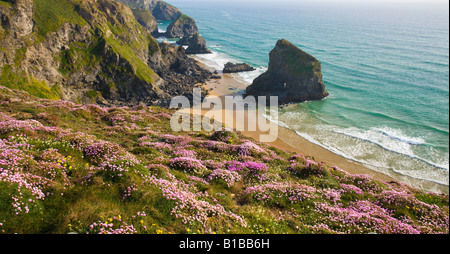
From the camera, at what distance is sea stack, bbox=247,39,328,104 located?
269 feet

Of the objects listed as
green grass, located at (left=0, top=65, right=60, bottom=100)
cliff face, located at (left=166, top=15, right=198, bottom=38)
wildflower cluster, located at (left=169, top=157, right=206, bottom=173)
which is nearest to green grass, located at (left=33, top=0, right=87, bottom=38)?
green grass, located at (left=0, top=65, right=60, bottom=100)

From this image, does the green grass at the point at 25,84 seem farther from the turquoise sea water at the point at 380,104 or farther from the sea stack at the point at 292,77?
the sea stack at the point at 292,77

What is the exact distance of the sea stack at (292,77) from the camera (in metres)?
82.1

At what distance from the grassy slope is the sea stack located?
2373 inches

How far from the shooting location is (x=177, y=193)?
13094 millimetres

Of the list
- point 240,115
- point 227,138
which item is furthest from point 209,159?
point 240,115

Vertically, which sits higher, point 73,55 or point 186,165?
point 73,55

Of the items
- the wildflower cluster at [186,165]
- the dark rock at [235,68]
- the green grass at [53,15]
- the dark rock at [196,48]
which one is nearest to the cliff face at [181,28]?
the dark rock at [196,48]

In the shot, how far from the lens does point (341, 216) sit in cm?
1574

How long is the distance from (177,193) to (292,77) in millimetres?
77370

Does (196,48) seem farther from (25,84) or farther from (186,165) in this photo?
(186,165)

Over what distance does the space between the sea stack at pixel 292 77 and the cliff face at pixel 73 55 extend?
29731mm

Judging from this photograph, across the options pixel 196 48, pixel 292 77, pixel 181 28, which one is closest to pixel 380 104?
pixel 292 77
